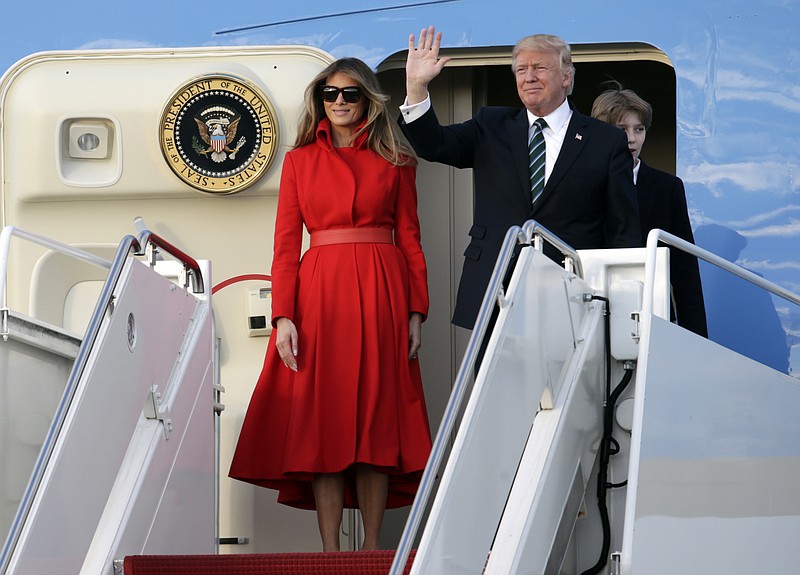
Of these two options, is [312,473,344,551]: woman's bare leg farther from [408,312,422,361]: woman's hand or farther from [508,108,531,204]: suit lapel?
[508,108,531,204]: suit lapel

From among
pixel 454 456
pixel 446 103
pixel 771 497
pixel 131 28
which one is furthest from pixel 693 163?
pixel 454 456

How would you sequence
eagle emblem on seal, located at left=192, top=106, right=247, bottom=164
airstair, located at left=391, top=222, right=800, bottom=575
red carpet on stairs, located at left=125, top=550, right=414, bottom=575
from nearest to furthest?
1. airstair, located at left=391, top=222, right=800, bottom=575
2. red carpet on stairs, located at left=125, top=550, right=414, bottom=575
3. eagle emblem on seal, located at left=192, top=106, right=247, bottom=164

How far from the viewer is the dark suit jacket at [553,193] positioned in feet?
14.4

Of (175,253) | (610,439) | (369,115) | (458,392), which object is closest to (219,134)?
(369,115)

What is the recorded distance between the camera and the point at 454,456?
10.6 ft

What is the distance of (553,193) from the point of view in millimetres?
4391

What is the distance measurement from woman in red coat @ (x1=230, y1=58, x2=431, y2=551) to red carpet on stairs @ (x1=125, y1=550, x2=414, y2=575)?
28.9 inches

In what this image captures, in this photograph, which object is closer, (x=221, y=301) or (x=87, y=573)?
(x=87, y=573)

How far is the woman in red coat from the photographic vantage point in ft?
15.7

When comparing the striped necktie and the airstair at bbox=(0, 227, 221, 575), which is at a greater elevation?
the striped necktie

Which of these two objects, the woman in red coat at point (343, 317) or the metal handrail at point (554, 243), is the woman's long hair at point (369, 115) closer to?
the woman in red coat at point (343, 317)

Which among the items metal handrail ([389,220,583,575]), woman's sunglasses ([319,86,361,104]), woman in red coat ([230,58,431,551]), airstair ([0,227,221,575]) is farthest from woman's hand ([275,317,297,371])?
metal handrail ([389,220,583,575])

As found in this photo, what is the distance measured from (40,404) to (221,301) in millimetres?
1307

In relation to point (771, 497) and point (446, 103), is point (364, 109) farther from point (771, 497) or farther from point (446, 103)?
point (771, 497)
